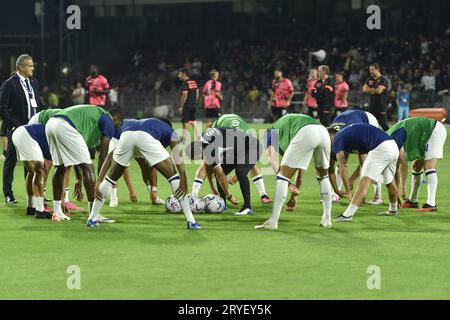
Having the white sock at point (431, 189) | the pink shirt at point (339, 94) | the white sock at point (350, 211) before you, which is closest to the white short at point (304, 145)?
the white sock at point (350, 211)

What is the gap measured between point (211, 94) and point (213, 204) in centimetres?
1686

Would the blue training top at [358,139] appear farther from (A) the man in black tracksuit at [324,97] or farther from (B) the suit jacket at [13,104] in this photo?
(A) the man in black tracksuit at [324,97]

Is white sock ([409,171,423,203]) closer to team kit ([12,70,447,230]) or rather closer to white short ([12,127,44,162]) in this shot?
team kit ([12,70,447,230])

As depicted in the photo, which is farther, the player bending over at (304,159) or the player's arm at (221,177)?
the player's arm at (221,177)

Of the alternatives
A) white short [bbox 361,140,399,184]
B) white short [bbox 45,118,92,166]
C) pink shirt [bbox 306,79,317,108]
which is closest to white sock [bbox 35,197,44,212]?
white short [bbox 45,118,92,166]

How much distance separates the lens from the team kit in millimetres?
13180

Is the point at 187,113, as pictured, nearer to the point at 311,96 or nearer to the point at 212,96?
the point at 212,96

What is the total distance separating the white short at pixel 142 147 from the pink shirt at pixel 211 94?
18659 mm

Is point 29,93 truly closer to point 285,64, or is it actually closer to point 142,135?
point 142,135

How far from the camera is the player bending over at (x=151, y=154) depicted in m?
13.0

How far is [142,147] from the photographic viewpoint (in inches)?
511

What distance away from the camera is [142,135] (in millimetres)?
12984

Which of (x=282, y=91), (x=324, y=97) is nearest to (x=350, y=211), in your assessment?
(x=324, y=97)
